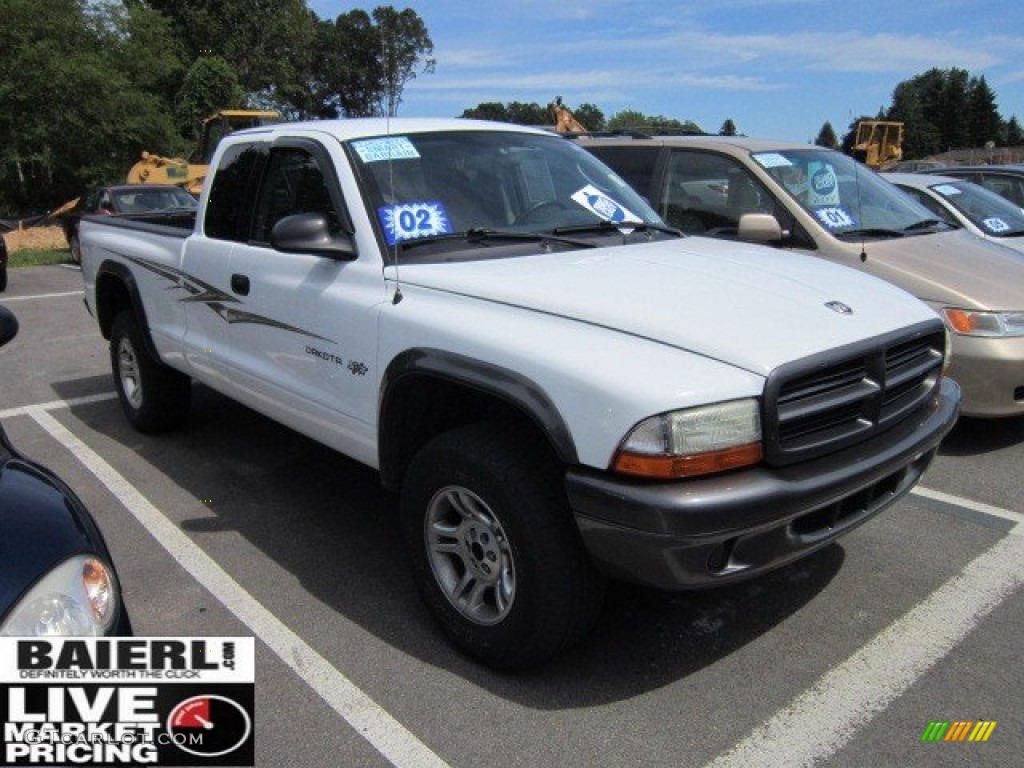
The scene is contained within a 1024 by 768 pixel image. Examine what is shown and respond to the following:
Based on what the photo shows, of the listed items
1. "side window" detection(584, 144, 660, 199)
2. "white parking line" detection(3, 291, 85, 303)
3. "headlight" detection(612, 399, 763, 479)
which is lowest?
"white parking line" detection(3, 291, 85, 303)

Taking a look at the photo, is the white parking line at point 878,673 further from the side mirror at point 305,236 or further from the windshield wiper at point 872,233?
the windshield wiper at point 872,233

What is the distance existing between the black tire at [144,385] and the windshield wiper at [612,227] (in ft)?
10.1

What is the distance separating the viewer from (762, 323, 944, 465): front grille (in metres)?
2.67

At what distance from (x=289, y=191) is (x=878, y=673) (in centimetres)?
330

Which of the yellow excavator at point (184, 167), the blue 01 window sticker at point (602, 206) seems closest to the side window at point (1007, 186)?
the blue 01 window sticker at point (602, 206)

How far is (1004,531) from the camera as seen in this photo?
4219 millimetres

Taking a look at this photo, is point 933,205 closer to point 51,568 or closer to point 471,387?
point 471,387

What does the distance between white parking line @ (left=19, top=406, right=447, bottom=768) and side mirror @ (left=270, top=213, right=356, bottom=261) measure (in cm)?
150

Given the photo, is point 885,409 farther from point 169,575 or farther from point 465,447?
point 169,575

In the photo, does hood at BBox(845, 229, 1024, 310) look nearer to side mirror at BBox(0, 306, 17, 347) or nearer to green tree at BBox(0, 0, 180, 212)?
side mirror at BBox(0, 306, 17, 347)

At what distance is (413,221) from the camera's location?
11.9 ft

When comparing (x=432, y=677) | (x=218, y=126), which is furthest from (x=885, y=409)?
(x=218, y=126)

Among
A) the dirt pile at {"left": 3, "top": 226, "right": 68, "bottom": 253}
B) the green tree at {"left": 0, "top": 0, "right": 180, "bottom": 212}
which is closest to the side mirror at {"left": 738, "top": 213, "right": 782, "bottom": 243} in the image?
the dirt pile at {"left": 3, "top": 226, "right": 68, "bottom": 253}

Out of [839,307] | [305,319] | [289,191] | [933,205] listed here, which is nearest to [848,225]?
[933,205]
